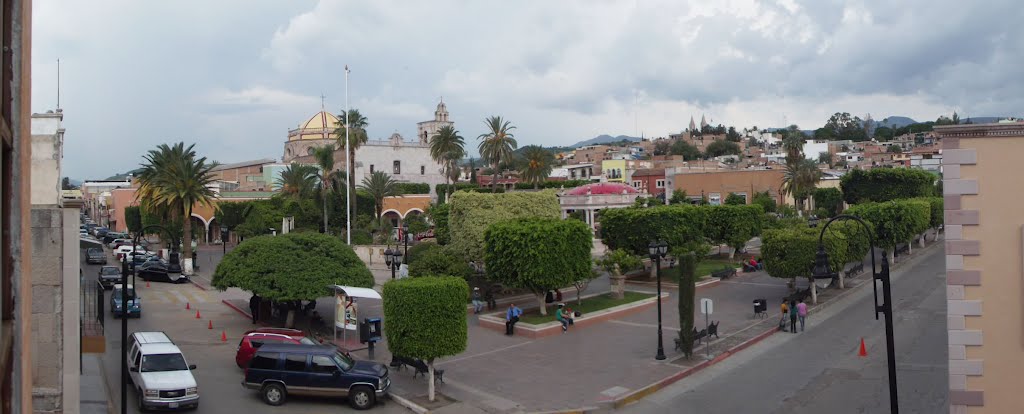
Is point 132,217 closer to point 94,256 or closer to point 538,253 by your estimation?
point 94,256

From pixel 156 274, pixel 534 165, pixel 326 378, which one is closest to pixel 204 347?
pixel 326 378

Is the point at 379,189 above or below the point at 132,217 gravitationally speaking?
above

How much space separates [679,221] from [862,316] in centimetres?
1315

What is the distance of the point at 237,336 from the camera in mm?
27953

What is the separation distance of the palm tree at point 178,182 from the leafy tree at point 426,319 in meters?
30.9

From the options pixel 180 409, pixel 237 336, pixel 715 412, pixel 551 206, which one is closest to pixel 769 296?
pixel 551 206

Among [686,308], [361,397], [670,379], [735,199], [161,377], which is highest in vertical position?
[735,199]

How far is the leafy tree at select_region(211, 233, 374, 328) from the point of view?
87.6 feet

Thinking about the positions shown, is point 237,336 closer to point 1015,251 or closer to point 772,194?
point 1015,251

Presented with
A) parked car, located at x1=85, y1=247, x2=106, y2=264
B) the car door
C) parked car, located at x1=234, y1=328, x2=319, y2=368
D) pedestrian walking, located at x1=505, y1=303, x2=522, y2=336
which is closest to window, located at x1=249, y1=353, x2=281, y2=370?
the car door

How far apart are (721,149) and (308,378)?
17380 centimetres

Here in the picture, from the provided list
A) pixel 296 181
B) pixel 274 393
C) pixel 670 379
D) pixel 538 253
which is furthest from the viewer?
pixel 296 181

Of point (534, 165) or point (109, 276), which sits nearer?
point (109, 276)

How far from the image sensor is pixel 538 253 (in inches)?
1118
